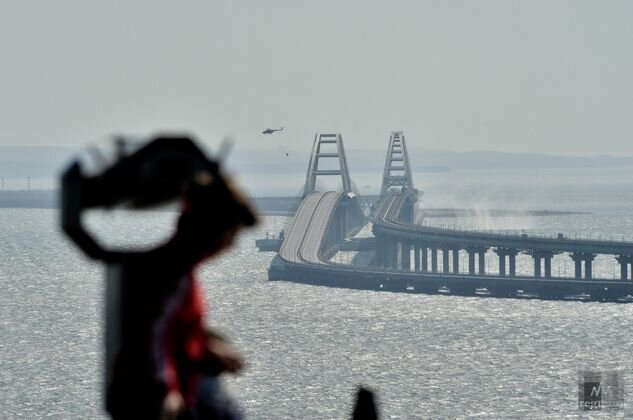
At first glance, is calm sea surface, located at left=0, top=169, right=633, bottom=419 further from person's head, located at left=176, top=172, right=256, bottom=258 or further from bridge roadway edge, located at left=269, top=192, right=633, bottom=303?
person's head, located at left=176, top=172, right=256, bottom=258

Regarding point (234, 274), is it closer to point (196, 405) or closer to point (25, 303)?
point (25, 303)

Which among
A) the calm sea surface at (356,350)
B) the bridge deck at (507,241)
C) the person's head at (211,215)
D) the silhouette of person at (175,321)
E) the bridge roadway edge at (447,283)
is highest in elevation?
the person's head at (211,215)

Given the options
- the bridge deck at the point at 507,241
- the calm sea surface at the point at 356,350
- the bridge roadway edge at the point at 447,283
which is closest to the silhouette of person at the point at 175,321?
the calm sea surface at the point at 356,350

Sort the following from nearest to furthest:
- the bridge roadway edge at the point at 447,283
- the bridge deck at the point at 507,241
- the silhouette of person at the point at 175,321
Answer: the silhouette of person at the point at 175,321 < the bridge roadway edge at the point at 447,283 < the bridge deck at the point at 507,241

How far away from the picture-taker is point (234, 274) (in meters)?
161

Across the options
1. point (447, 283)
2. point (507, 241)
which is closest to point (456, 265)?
point (507, 241)

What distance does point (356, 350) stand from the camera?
314ft

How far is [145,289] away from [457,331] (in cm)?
10239

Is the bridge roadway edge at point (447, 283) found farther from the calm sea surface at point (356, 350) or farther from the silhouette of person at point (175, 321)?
the silhouette of person at point (175, 321)

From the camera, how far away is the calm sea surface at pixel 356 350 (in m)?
74.6

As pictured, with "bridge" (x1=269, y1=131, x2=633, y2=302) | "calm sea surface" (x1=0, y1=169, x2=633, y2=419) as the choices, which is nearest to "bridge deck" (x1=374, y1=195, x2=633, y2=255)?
"bridge" (x1=269, y1=131, x2=633, y2=302)

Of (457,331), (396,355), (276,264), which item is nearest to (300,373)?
(396,355)

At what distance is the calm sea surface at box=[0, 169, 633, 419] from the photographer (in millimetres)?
74562

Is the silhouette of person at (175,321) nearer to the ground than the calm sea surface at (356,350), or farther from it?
farther from it
